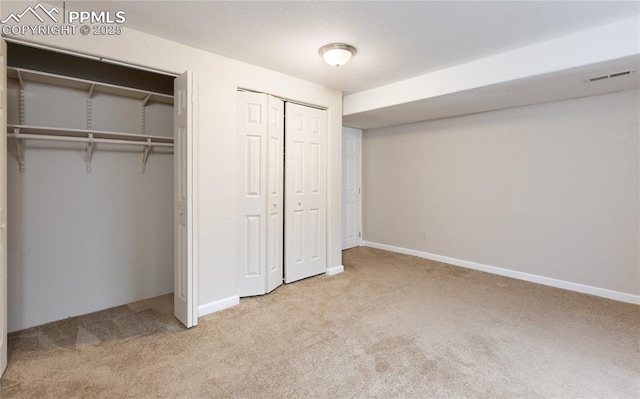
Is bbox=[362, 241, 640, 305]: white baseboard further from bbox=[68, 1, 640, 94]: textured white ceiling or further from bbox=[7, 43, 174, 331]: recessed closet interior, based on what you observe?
bbox=[7, 43, 174, 331]: recessed closet interior

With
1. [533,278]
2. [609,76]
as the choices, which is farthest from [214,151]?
[533,278]

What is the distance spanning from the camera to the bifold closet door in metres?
3.26

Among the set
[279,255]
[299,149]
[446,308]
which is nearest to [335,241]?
[279,255]

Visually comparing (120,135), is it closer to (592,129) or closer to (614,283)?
(592,129)

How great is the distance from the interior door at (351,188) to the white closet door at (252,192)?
238 cm

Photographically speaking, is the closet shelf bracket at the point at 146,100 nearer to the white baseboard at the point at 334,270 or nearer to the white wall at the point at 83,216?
the white wall at the point at 83,216

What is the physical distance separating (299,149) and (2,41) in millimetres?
2506

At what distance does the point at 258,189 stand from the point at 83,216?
5.24ft

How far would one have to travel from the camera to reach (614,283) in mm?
3361

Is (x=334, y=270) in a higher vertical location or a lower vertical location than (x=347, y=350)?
higher

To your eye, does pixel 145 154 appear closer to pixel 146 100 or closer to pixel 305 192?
pixel 146 100

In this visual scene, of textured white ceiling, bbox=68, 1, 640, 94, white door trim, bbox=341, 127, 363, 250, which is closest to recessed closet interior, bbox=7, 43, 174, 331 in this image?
textured white ceiling, bbox=68, 1, 640, 94

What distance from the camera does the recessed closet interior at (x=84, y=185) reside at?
2594 mm

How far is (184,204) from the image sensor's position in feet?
8.66
